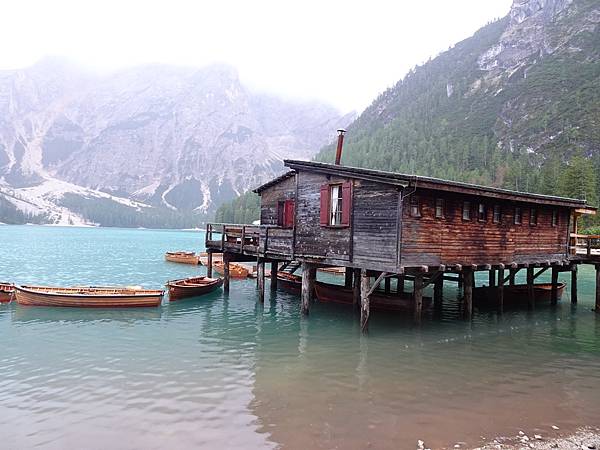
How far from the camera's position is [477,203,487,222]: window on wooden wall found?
78.0ft

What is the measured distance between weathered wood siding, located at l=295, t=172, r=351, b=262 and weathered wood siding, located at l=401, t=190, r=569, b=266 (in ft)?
10.8

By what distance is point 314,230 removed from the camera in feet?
80.4

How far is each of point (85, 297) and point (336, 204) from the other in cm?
1590

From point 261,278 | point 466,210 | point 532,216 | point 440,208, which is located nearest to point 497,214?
point 466,210

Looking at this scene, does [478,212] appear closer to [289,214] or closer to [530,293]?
[289,214]

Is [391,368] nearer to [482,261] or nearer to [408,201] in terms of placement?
[408,201]

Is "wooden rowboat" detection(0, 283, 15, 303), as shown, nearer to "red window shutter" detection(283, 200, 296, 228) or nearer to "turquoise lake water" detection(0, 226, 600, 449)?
"turquoise lake water" detection(0, 226, 600, 449)

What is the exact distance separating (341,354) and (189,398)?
23.6 feet

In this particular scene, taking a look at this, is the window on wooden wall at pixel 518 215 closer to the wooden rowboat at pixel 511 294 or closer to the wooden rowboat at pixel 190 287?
the wooden rowboat at pixel 511 294

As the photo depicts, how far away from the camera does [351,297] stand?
28797mm

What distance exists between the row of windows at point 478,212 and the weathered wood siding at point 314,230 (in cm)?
344

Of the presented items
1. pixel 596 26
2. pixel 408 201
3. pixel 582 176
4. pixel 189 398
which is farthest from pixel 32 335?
pixel 596 26

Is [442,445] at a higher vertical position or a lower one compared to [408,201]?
lower

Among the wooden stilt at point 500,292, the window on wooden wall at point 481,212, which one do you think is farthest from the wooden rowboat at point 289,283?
the window on wooden wall at point 481,212
